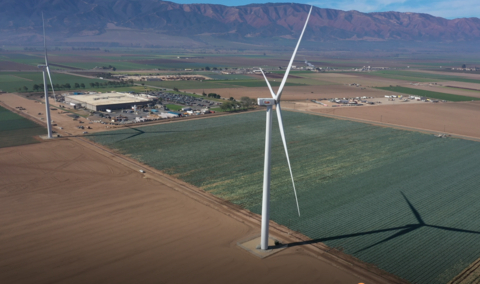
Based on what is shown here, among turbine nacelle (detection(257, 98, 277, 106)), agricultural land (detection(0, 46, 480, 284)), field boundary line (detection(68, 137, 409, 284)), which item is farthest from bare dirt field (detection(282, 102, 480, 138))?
turbine nacelle (detection(257, 98, 277, 106))

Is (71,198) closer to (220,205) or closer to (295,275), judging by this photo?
(220,205)

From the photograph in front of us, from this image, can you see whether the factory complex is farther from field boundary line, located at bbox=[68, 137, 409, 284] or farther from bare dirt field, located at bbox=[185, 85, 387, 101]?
field boundary line, located at bbox=[68, 137, 409, 284]

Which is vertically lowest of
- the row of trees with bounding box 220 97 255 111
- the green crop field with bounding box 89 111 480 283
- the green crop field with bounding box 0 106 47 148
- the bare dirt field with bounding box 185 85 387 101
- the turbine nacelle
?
the green crop field with bounding box 89 111 480 283

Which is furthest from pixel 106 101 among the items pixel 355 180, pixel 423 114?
pixel 423 114

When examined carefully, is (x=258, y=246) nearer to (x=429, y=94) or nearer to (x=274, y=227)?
(x=274, y=227)

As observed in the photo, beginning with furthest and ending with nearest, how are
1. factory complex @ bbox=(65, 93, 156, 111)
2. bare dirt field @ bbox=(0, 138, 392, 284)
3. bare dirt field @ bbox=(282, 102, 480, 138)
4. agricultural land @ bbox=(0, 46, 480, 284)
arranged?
factory complex @ bbox=(65, 93, 156, 111) < bare dirt field @ bbox=(282, 102, 480, 138) < agricultural land @ bbox=(0, 46, 480, 284) < bare dirt field @ bbox=(0, 138, 392, 284)
